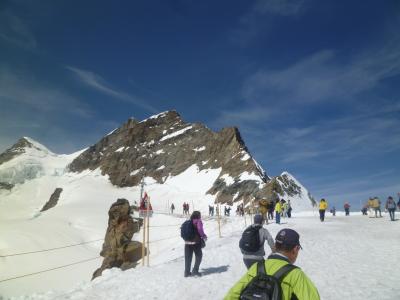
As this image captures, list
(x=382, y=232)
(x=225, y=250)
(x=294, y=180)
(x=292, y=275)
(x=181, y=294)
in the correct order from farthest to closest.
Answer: (x=294, y=180) < (x=382, y=232) < (x=225, y=250) < (x=181, y=294) < (x=292, y=275)

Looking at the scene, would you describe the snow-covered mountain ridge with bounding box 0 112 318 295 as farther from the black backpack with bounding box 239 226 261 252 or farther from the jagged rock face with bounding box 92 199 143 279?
the black backpack with bounding box 239 226 261 252

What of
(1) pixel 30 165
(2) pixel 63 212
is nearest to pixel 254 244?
(2) pixel 63 212

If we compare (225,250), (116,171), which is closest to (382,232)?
(225,250)

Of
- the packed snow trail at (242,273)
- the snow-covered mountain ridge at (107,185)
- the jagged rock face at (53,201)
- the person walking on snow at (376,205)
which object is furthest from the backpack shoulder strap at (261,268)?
the jagged rock face at (53,201)

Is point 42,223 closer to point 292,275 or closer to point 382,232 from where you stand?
point 382,232

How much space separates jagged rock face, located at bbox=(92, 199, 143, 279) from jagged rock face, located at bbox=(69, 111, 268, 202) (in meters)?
32.6

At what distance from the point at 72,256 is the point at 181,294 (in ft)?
111

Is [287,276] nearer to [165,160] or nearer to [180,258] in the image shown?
[180,258]

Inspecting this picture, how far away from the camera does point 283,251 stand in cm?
389

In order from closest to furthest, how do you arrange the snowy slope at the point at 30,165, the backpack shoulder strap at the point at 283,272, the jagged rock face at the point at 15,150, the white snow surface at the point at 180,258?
the backpack shoulder strap at the point at 283,272 → the white snow surface at the point at 180,258 → the snowy slope at the point at 30,165 → the jagged rock face at the point at 15,150

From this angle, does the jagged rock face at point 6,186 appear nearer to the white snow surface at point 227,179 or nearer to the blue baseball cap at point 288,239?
the white snow surface at point 227,179

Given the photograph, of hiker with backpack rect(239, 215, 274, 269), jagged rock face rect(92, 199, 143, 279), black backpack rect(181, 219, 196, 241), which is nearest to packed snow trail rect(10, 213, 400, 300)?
black backpack rect(181, 219, 196, 241)

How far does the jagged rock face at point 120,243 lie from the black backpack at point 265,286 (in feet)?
109

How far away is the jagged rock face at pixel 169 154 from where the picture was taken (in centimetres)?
8200
